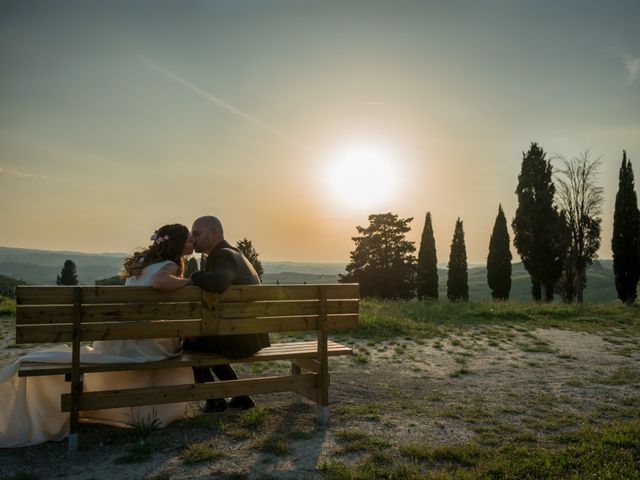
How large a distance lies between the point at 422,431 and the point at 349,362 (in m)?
4.14

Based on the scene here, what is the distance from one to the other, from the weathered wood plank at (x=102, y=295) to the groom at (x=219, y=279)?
0.62 feet

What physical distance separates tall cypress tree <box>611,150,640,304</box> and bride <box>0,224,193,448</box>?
114 feet

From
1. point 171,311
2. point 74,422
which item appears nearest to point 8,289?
point 74,422

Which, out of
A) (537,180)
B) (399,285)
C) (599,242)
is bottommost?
(399,285)

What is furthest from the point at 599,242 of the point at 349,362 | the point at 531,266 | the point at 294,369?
the point at 294,369

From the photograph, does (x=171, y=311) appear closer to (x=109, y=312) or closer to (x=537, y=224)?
(x=109, y=312)

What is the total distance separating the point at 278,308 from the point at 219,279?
2.47 feet

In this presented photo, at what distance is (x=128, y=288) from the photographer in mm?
4477

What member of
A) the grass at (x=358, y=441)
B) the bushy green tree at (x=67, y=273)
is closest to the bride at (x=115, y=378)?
the grass at (x=358, y=441)

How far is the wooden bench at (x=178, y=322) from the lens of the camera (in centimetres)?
428

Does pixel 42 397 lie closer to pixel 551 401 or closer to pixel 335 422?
pixel 335 422

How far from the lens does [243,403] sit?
19.1 ft

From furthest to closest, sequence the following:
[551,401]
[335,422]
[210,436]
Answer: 1. [551,401]
2. [335,422]
3. [210,436]

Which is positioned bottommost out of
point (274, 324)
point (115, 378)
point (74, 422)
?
point (74, 422)
